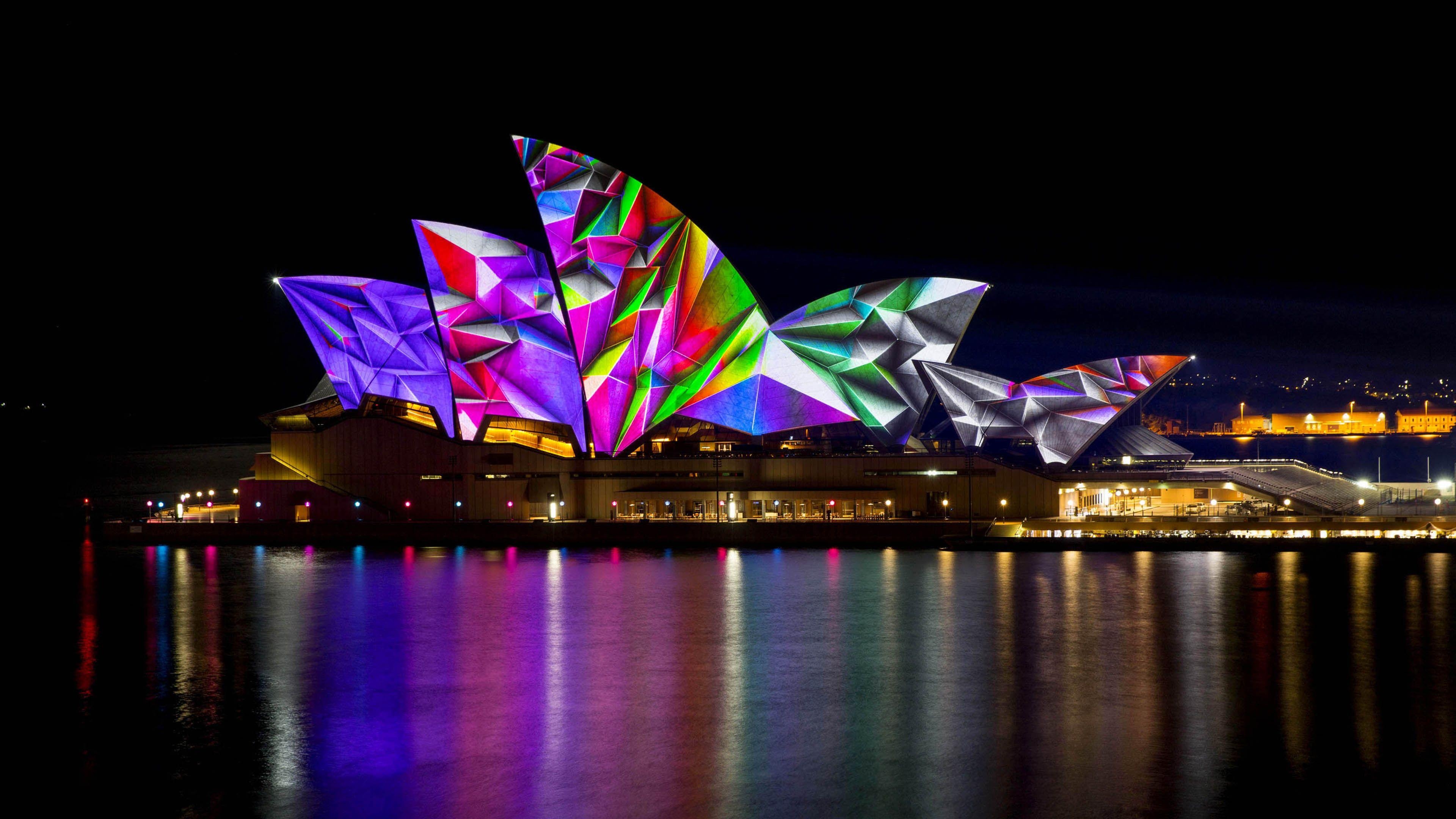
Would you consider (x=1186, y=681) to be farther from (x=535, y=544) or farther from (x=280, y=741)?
(x=535, y=544)

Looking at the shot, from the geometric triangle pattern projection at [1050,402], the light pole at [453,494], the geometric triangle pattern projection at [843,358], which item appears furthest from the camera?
the light pole at [453,494]

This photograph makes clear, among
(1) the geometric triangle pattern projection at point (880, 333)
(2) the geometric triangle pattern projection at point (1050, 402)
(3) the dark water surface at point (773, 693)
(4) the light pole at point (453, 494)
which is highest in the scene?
(1) the geometric triangle pattern projection at point (880, 333)

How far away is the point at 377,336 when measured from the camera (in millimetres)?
49406

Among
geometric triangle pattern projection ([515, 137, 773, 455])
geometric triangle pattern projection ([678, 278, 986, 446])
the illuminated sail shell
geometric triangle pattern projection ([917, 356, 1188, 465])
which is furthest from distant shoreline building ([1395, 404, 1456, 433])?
geometric triangle pattern projection ([515, 137, 773, 455])

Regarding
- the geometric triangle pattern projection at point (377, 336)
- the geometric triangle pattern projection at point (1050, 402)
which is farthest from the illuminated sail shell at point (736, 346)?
the geometric triangle pattern projection at point (377, 336)

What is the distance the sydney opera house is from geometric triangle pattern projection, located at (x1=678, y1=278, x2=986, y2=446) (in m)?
0.08

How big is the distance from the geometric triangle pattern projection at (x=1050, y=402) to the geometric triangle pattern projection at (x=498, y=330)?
14755 mm

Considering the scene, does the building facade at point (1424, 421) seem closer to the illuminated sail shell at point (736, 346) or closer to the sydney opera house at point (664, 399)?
the sydney opera house at point (664, 399)

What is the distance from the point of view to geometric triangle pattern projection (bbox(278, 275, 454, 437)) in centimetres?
4938

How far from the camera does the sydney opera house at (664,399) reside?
4400 centimetres

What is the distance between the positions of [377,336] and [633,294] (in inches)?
499

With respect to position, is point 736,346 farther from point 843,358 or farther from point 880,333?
point 880,333

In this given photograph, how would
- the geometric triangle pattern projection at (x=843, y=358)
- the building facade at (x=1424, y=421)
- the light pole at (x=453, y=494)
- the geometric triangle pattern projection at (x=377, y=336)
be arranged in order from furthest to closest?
the building facade at (x=1424, y=421) < the geometric triangle pattern projection at (x=377, y=336) < the light pole at (x=453, y=494) < the geometric triangle pattern projection at (x=843, y=358)

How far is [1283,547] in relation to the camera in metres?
40.3
